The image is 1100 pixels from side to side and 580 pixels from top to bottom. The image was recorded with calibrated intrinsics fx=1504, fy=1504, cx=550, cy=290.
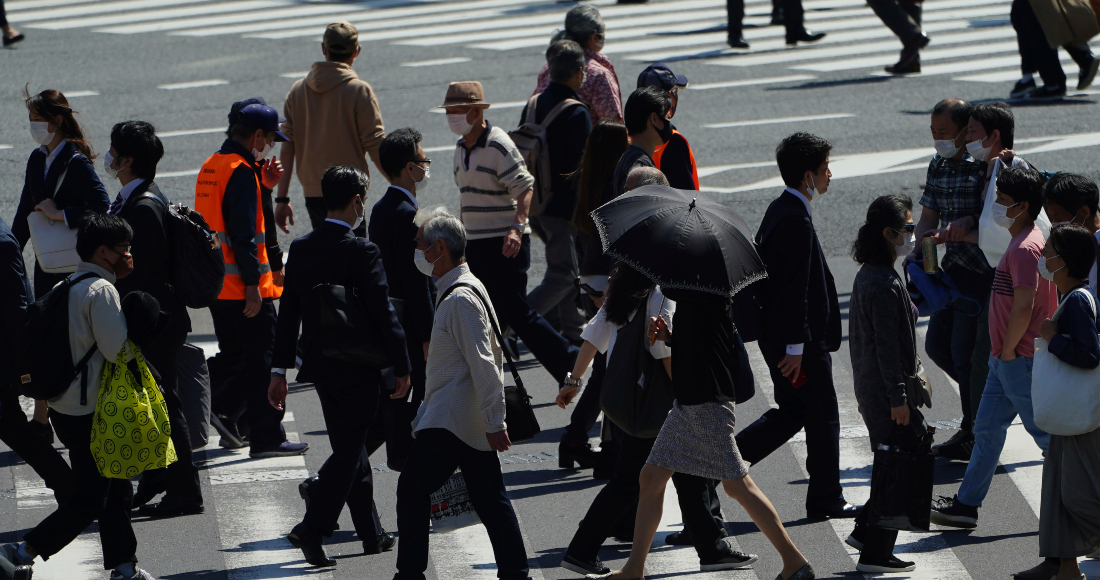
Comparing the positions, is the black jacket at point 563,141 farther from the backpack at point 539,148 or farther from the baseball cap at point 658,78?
the baseball cap at point 658,78

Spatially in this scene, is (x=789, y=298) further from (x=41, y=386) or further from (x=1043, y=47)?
(x=1043, y=47)

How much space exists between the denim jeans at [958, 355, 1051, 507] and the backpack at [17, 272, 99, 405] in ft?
13.3

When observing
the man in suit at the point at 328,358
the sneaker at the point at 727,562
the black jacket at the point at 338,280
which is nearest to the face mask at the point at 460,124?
the man in suit at the point at 328,358

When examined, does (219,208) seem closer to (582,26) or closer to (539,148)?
(539,148)

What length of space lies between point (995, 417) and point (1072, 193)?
3.73 ft

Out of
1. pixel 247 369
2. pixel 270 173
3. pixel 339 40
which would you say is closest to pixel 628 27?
pixel 339 40

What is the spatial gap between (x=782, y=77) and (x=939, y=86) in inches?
83.8

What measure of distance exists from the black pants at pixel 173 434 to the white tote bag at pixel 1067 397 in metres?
3.97

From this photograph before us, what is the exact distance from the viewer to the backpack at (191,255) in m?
7.66

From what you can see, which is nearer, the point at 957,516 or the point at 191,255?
the point at 957,516

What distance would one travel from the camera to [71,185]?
330 inches

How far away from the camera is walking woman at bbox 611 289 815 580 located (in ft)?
20.3

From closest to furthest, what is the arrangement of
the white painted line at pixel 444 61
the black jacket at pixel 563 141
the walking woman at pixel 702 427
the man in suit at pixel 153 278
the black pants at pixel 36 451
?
the walking woman at pixel 702 427 < the black pants at pixel 36 451 < the man in suit at pixel 153 278 < the black jacket at pixel 563 141 < the white painted line at pixel 444 61

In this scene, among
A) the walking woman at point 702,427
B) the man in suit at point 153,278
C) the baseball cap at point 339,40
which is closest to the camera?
the walking woman at point 702,427
